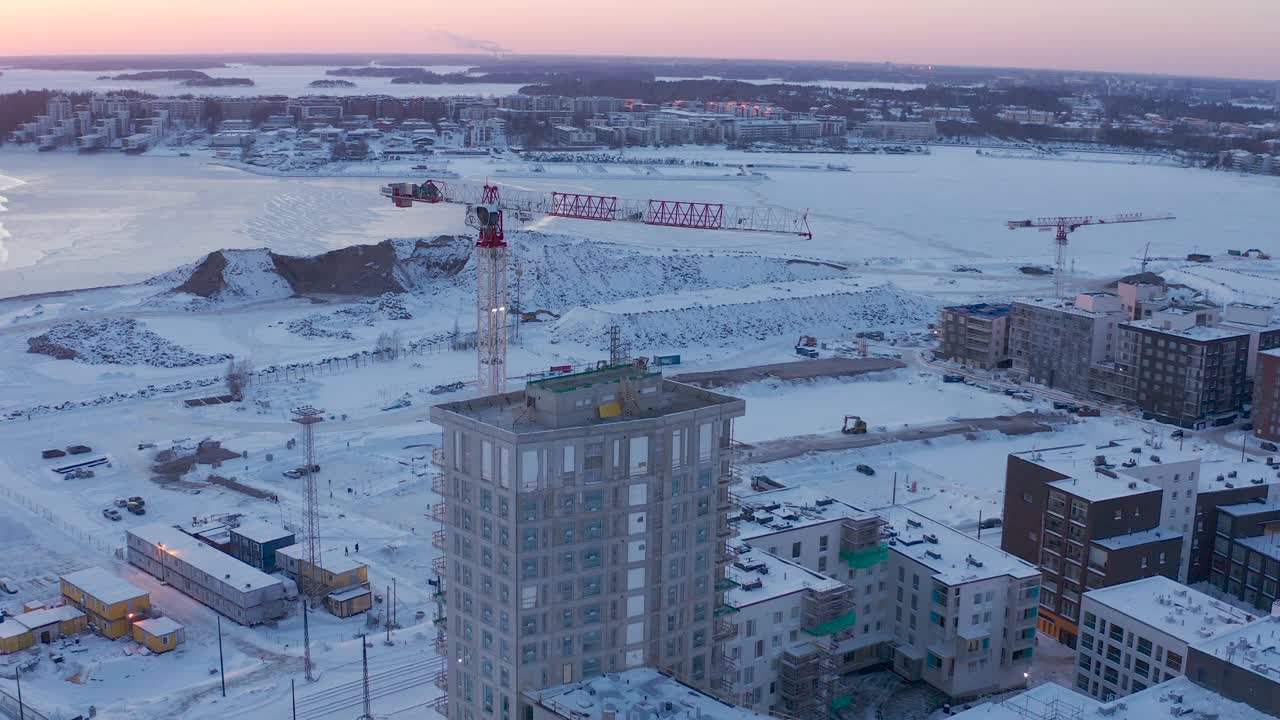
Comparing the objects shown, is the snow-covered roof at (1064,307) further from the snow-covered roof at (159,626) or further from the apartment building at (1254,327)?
the snow-covered roof at (159,626)

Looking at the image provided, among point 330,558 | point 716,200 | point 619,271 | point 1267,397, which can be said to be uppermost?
point 716,200

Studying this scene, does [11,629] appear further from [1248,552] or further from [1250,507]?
[1250,507]

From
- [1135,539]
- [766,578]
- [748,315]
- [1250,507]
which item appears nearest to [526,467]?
[766,578]

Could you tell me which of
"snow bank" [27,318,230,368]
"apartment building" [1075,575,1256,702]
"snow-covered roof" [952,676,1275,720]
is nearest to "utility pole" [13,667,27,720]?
"snow-covered roof" [952,676,1275,720]

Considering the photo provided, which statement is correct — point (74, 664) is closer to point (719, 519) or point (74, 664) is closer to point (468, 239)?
point (719, 519)

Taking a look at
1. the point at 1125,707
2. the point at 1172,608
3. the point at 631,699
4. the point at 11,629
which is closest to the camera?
the point at 631,699

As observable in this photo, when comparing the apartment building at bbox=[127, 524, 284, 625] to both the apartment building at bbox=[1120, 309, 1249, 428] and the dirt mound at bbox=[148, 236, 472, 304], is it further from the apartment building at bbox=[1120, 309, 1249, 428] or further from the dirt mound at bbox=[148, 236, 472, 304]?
the apartment building at bbox=[1120, 309, 1249, 428]

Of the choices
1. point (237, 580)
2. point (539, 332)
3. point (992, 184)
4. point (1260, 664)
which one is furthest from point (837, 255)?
point (1260, 664)
